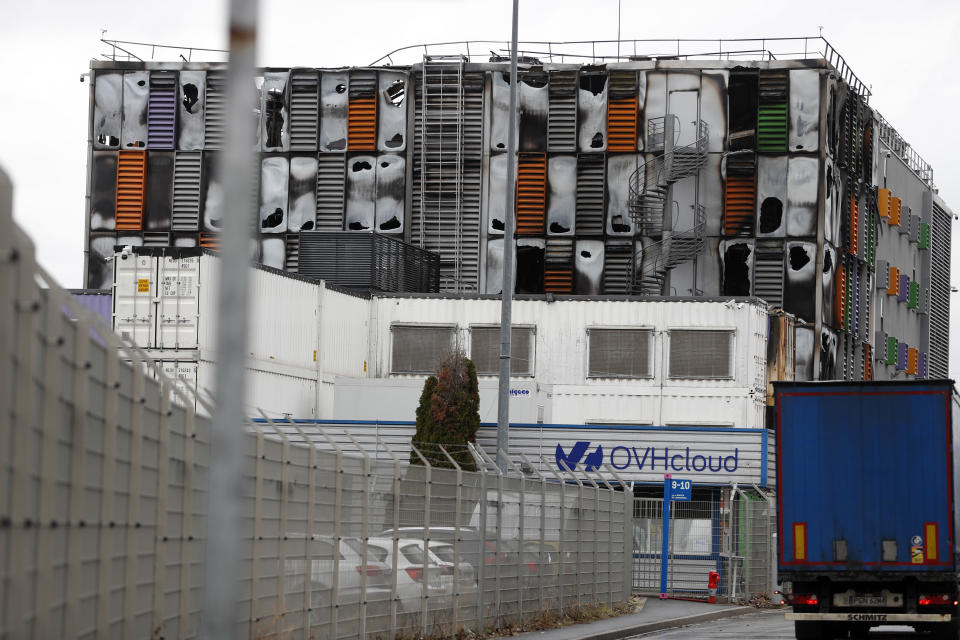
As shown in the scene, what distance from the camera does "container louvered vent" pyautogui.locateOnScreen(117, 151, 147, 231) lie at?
60.6m

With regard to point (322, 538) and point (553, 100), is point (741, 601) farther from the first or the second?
point (553, 100)

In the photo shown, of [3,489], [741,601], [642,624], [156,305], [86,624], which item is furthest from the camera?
[156,305]

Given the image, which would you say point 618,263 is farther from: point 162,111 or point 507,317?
point 507,317

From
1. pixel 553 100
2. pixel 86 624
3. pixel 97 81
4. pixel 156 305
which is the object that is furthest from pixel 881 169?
pixel 86 624

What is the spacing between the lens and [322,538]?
53.1 ft

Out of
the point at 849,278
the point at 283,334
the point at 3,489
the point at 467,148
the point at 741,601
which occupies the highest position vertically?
the point at 467,148

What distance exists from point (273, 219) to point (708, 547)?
105 ft

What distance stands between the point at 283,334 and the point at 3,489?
32752 mm

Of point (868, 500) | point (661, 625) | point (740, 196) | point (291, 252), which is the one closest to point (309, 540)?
point (868, 500)

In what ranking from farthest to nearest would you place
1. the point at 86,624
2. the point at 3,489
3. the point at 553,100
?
the point at 553,100
the point at 86,624
the point at 3,489

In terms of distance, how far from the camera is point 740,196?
58.1 meters

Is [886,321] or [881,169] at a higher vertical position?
[881,169]

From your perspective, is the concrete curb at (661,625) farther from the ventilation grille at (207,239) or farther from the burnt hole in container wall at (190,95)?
the burnt hole in container wall at (190,95)

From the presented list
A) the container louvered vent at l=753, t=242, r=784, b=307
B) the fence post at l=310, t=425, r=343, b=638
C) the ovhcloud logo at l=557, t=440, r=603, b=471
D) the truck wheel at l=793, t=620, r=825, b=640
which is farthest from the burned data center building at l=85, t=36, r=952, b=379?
the fence post at l=310, t=425, r=343, b=638
